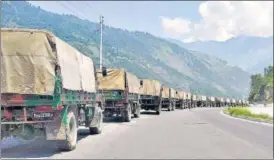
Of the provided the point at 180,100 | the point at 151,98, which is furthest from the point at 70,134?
the point at 180,100

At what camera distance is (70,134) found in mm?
11070

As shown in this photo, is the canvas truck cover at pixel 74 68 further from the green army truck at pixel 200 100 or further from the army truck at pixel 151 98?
the green army truck at pixel 200 100

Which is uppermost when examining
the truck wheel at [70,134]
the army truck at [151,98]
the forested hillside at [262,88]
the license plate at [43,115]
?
the forested hillside at [262,88]

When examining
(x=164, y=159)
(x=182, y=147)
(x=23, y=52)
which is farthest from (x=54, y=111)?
Answer: (x=182, y=147)

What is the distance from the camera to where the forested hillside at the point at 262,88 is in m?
166

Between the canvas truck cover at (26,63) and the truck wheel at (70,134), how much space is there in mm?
1198

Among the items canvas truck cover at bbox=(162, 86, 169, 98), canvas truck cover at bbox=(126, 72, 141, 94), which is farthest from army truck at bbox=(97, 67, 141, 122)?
canvas truck cover at bbox=(162, 86, 169, 98)

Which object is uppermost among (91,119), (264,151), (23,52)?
(23,52)

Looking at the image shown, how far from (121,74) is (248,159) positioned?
1360 cm

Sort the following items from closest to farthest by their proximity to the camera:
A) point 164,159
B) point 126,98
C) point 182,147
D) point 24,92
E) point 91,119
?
point 24,92 < point 164,159 < point 182,147 < point 91,119 < point 126,98

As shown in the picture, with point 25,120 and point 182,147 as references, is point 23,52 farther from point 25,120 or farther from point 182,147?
point 182,147

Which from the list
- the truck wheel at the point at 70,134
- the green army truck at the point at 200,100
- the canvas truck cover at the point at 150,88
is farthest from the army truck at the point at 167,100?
the green army truck at the point at 200,100

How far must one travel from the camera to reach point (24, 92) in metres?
9.68

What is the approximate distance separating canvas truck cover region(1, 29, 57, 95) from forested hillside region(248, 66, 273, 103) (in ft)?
524
